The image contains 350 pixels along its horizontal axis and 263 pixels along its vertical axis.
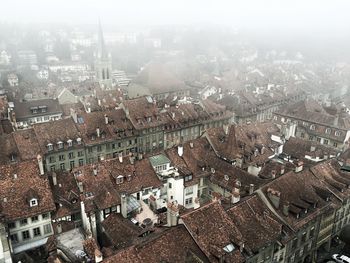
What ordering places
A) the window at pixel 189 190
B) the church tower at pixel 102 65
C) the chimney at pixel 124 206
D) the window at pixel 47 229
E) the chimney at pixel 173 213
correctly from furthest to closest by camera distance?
the church tower at pixel 102 65
the window at pixel 189 190
the window at pixel 47 229
the chimney at pixel 124 206
the chimney at pixel 173 213

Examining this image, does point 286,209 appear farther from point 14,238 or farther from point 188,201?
point 14,238

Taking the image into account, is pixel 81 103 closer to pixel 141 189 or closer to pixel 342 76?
pixel 141 189

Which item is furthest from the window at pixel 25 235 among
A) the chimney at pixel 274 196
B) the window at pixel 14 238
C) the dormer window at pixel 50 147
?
the chimney at pixel 274 196

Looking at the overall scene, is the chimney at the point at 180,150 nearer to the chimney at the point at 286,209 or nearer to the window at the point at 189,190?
the window at the point at 189,190

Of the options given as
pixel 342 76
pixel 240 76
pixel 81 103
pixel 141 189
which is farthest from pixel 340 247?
pixel 342 76

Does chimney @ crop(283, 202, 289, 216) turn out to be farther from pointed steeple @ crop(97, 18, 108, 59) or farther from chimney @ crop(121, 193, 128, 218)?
pointed steeple @ crop(97, 18, 108, 59)

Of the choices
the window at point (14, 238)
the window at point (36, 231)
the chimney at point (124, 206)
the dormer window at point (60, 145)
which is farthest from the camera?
the dormer window at point (60, 145)

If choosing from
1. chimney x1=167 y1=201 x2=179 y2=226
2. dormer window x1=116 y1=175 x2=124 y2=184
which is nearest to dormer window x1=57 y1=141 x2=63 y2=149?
dormer window x1=116 y1=175 x2=124 y2=184

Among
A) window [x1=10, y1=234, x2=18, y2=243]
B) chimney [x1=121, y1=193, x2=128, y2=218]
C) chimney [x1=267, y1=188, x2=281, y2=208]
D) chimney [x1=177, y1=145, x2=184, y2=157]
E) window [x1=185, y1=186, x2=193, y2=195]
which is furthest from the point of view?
chimney [x1=177, y1=145, x2=184, y2=157]

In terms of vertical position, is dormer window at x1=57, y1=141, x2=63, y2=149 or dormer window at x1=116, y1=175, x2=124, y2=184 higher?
dormer window at x1=116, y1=175, x2=124, y2=184
